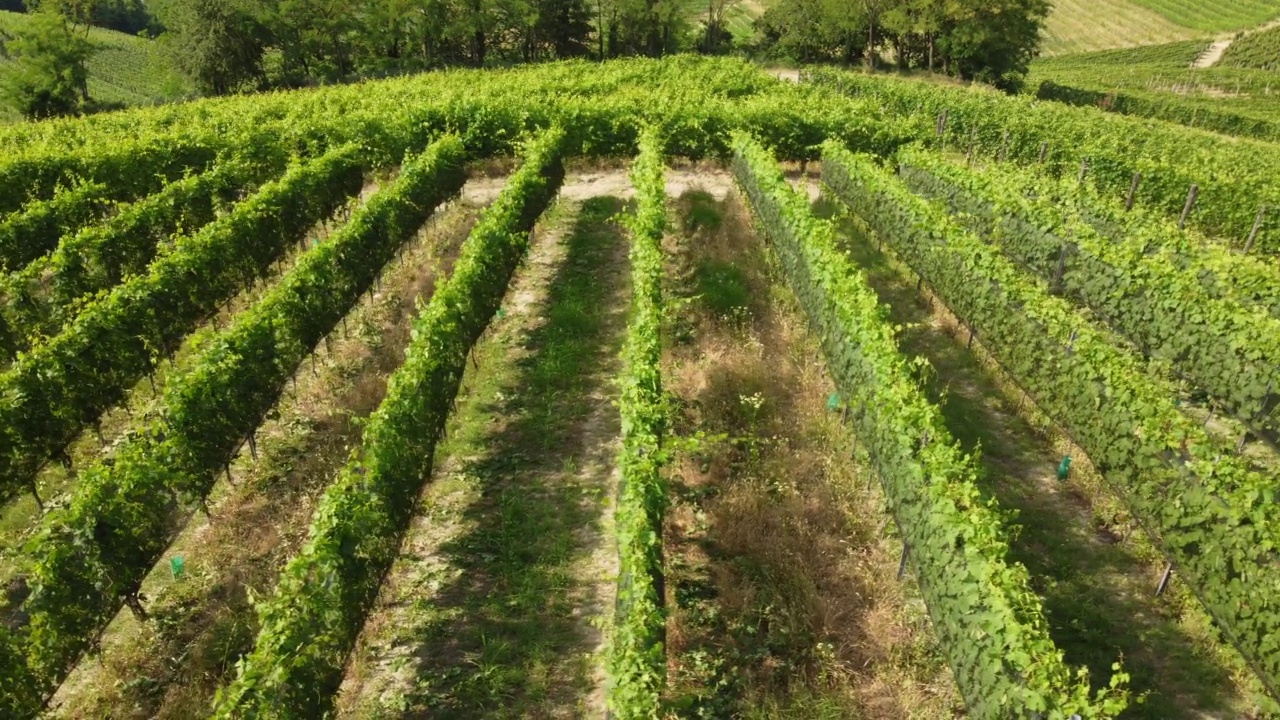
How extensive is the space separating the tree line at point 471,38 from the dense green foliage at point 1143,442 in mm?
42153

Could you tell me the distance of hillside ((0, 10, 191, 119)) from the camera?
6334 cm

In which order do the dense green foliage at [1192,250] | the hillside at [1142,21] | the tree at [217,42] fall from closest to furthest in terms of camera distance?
the dense green foliage at [1192,250] < the tree at [217,42] < the hillside at [1142,21]

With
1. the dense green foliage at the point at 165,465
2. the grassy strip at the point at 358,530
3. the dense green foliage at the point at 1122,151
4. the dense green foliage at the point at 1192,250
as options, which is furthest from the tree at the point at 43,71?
the dense green foliage at the point at 1192,250

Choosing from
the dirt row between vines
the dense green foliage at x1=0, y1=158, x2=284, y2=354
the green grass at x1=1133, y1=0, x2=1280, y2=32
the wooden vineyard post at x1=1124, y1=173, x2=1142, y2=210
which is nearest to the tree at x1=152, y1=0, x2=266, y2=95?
the dense green foliage at x1=0, y1=158, x2=284, y2=354

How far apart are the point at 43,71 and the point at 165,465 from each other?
5561 cm

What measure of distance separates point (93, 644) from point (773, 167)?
16824mm

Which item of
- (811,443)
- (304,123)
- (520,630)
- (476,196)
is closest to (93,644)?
(520,630)

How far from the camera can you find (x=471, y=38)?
175ft

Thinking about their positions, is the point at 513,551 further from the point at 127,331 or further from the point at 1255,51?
the point at 1255,51

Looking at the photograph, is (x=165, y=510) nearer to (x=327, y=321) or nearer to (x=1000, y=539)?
(x=327, y=321)

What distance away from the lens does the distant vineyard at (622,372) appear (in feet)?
24.3

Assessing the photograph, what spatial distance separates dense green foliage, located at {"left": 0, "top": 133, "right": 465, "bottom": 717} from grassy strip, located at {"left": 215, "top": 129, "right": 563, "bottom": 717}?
1.73 m

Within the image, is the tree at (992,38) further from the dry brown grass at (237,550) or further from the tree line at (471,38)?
the dry brown grass at (237,550)

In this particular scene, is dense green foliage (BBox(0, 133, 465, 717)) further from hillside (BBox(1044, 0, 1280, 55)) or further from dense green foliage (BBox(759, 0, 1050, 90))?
hillside (BBox(1044, 0, 1280, 55))
